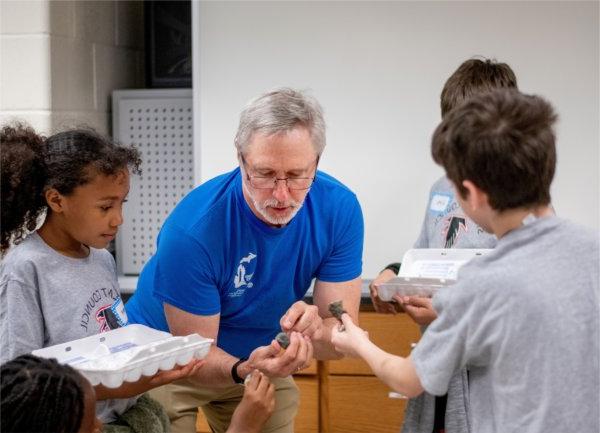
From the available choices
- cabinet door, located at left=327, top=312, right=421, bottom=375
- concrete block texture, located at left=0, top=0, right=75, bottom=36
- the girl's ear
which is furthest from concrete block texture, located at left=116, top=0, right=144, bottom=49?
the girl's ear

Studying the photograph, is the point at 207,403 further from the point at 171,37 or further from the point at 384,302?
the point at 171,37

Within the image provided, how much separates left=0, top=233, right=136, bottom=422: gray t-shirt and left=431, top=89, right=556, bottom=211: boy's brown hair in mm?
736

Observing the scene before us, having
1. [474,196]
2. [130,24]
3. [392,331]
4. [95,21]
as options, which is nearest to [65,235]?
[474,196]

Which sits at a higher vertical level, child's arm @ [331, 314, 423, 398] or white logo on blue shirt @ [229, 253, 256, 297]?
white logo on blue shirt @ [229, 253, 256, 297]

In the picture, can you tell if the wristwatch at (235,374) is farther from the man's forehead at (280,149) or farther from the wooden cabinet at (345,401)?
the wooden cabinet at (345,401)

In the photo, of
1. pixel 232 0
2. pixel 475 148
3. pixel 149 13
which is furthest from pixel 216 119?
pixel 475 148

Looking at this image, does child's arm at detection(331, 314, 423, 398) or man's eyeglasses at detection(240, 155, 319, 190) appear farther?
man's eyeglasses at detection(240, 155, 319, 190)

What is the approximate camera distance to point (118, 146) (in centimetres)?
175

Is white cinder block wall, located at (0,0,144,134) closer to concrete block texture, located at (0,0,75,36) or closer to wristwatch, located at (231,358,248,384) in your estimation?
concrete block texture, located at (0,0,75,36)

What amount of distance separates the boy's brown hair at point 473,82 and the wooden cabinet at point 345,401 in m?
1.09

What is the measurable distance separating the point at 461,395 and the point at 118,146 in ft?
2.85

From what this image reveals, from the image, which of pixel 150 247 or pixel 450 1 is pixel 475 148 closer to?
pixel 450 1

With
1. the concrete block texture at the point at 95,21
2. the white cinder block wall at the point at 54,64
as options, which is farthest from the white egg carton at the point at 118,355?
the concrete block texture at the point at 95,21

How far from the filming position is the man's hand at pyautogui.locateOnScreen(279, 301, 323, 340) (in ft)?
5.39
